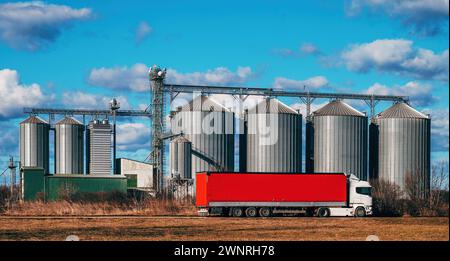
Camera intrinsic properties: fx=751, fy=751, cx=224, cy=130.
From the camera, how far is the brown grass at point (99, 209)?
60.6m

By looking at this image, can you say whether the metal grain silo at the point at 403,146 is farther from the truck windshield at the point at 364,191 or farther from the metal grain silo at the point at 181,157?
the truck windshield at the point at 364,191

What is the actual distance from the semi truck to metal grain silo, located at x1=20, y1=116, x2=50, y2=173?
35831 millimetres

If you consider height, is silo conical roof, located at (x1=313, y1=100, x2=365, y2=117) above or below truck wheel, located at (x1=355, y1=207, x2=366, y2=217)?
above

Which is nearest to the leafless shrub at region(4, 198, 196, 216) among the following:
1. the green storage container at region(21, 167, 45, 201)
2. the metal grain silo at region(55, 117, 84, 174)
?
the green storage container at region(21, 167, 45, 201)

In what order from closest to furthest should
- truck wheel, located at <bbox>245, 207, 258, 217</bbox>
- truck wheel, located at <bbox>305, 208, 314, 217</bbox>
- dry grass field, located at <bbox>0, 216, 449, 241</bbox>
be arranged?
dry grass field, located at <bbox>0, 216, 449, 241</bbox> < truck wheel, located at <bbox>245, 207, 258, 217</bbox> < truck wheel, located at <bbox>305, 208, 314, 217</bbox>

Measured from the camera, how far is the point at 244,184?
59.3 meters

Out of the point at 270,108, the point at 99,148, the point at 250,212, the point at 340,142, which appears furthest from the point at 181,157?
the point at 250,212

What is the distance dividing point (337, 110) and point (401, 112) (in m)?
8.36

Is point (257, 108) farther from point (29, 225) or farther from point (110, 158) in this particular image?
point (29, 225)

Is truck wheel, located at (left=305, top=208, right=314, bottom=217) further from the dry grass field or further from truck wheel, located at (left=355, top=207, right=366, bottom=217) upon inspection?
the dry grass field

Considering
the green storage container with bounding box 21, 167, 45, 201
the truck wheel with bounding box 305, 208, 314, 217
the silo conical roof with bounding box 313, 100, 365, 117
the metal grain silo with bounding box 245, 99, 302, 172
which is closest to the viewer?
the truck wheel with bounding box 305, 208, 314, 217

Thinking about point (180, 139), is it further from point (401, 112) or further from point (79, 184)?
point (401, 112)

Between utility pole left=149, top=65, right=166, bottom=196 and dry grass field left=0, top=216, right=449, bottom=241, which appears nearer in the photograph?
dry grass field left=0, top=216, right=449, bottom=241

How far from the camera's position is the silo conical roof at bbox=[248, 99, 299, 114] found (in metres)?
85.9
